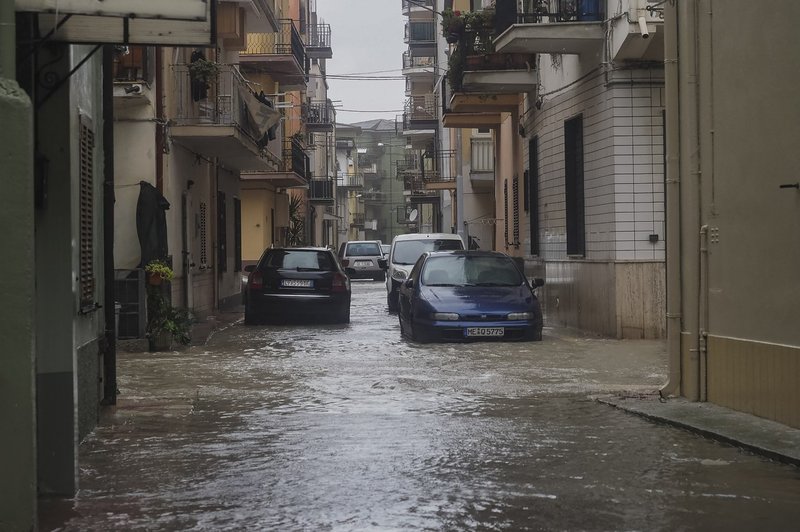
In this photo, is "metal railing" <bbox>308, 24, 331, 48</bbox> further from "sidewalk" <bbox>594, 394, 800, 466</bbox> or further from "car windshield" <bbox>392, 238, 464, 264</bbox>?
"sidewalk" <bbox>594, 394, 800, 466</bbox>

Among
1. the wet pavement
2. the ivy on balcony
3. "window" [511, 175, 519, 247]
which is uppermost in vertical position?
the ivy on balcony

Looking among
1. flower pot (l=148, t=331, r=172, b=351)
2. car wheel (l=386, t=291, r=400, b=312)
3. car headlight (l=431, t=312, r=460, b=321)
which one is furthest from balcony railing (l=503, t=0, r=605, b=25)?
car wheel (l=386, t=291, r=400, b=312)

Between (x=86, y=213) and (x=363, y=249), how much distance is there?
3982 centimetres

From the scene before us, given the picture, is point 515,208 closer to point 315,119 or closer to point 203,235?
point 203,235

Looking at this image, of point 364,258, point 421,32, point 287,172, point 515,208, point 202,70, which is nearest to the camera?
point 202,70

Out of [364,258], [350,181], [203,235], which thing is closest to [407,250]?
[203,235]

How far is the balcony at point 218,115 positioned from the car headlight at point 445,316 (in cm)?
715

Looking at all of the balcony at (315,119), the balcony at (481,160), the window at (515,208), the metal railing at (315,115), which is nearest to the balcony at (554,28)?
the window at (515,208)

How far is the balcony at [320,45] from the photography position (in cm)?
5514

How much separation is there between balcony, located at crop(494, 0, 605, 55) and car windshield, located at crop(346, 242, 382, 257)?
28.8 m

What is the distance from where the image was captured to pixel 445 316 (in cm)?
1736

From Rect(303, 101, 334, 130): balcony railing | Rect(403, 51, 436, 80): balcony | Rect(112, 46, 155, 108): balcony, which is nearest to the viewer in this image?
Rect(112, 46, 155, 108): balcony

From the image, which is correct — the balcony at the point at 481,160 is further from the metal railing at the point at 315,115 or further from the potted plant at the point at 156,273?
the potted plant at the point at 156,273

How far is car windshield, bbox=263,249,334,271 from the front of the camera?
74.4 ft
